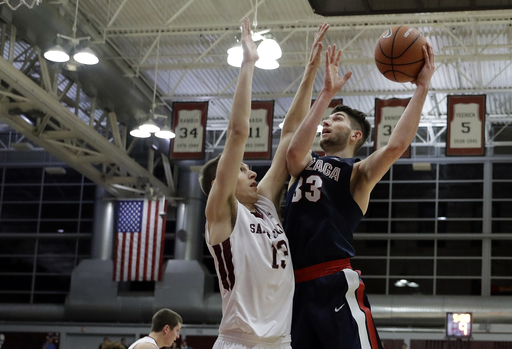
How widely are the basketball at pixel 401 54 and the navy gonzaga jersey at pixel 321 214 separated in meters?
0.76

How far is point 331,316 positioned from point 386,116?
13.7m

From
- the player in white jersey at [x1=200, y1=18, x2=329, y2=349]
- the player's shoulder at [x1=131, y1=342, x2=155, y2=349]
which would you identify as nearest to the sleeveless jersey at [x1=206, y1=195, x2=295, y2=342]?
the player in white jersey at [x1=200, y1=18, x2=329, y2=349]

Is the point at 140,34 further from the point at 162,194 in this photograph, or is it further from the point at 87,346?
the point at 87,346

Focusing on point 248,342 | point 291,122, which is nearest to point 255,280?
point 248,342

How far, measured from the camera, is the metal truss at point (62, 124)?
16016 mm

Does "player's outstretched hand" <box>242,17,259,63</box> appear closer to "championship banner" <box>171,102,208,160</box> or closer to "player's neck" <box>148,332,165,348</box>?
"player's neck" <box>148,332,165,348</box>

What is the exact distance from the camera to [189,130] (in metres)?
18.3

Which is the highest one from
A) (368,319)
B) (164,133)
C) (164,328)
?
(164,133)

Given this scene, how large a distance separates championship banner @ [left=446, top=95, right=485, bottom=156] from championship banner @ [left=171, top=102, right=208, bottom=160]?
6.18 metres

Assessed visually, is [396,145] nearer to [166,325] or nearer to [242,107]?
[242,107]

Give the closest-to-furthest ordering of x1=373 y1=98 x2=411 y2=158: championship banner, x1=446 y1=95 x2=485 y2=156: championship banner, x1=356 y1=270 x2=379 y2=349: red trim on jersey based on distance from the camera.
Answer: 1. x1=356 y1=270 x2=379 y2=349: red trim on jersey
2. x1=446 y1=95 x2=485 y2=156: championship banner
3. x1=373 y1=98 x2=411 y2=158: championship banner

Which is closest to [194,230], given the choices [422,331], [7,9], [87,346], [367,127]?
[87,346]

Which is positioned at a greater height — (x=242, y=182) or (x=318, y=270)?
(x=242, y=182)

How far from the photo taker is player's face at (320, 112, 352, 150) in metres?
4.69
